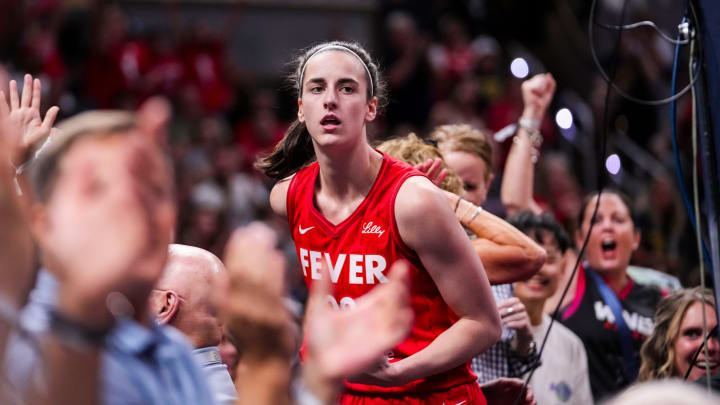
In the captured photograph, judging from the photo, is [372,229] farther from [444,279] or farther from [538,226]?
[538,226]

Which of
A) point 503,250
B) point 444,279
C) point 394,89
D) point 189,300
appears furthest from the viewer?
point 394,89

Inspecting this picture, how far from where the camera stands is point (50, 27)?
9.76 m

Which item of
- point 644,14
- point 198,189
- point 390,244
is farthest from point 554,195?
point 390,244

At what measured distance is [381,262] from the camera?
129 inches

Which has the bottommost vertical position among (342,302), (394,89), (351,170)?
(342,302)

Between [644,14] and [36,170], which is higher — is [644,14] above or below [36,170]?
above

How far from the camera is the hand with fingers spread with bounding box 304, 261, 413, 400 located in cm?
177

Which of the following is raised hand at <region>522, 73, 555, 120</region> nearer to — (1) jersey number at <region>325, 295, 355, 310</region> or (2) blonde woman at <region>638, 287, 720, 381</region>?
(2) blonde woman at <region>638, 287, 720, 381</region>

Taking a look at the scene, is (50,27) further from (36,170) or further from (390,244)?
(36,170)

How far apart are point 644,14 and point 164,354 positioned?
1053 centimetres

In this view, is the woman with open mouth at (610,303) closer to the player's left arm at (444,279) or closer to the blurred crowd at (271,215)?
the blurred crowd at (271,215)

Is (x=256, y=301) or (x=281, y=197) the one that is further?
(x=281, y=197)

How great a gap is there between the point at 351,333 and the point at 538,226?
3377 millimetres

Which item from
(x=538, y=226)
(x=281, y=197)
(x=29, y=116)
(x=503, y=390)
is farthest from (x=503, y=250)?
(x=29, y=116)
